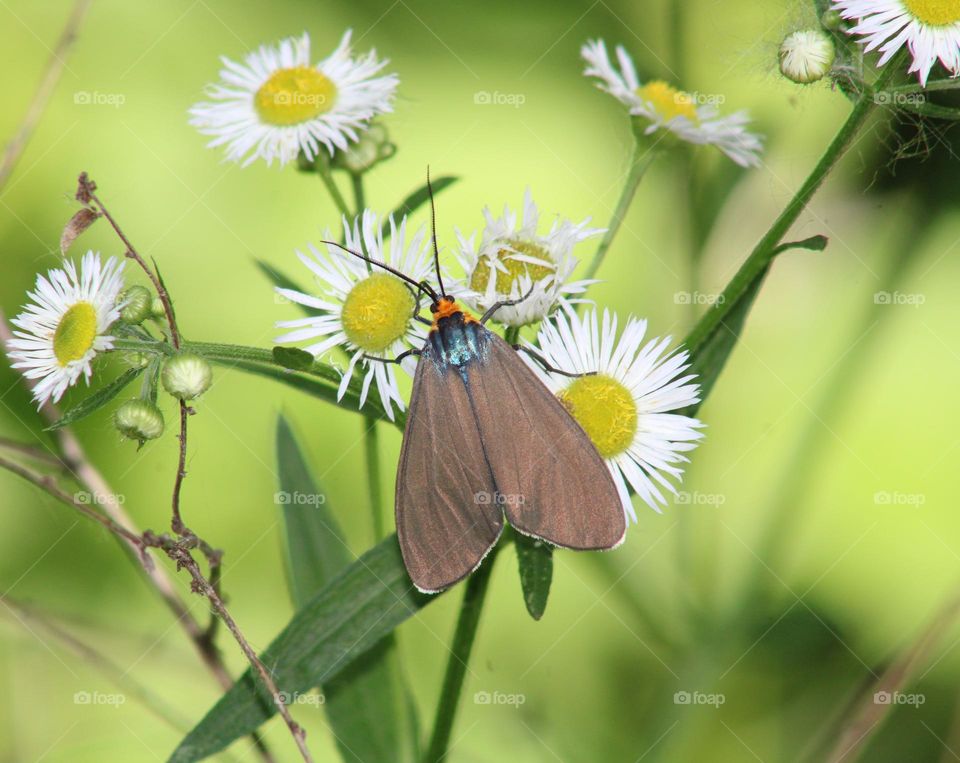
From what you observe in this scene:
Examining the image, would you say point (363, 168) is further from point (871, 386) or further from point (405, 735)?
point (871, 386)

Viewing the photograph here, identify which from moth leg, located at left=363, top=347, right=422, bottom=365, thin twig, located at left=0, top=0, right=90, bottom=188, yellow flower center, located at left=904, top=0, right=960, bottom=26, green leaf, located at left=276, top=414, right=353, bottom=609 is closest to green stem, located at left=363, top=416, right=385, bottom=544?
green leaf, located at left=276, top=414, right=353, bottom=609

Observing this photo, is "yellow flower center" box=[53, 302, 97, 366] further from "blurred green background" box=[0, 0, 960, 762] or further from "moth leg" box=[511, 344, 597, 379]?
"moth leg" box=[511, 344, 597, 379]

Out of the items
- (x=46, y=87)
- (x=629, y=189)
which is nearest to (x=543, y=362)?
(x=629, y=189)

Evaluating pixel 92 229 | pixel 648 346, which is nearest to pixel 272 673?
pixel 648 346

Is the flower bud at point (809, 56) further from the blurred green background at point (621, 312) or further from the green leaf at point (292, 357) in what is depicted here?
the green leaf at point (292, 357)

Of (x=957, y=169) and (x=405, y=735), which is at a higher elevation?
(x=957, y=169)

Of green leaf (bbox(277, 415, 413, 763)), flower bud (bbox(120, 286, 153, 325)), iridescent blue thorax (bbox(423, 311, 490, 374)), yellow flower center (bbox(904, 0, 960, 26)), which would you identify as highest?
yellow flower center (bbox(904, 0, 960, 26))

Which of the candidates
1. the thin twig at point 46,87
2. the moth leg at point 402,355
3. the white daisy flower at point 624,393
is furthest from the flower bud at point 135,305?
the thin twig at point 46,87
